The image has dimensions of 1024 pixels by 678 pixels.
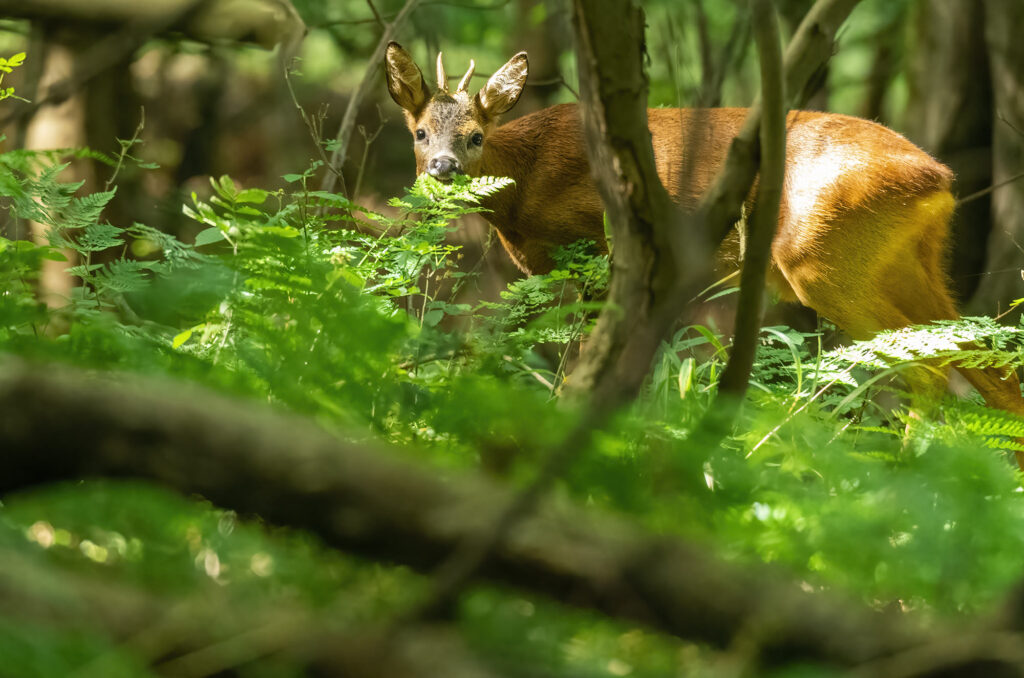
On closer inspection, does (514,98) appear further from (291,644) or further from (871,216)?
(291,644)

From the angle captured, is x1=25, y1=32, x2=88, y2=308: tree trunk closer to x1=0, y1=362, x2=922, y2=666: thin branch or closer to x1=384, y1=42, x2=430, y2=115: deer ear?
x1=384, y1=42, x2=430, y2=115: deer ear

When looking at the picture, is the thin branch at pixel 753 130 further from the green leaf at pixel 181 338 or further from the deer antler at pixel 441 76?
the deer antler at pixel 441 76

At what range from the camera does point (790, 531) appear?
5.39 feet

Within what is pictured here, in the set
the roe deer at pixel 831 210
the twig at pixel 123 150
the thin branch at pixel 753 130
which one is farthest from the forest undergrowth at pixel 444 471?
the roe deer at pixel 831 210

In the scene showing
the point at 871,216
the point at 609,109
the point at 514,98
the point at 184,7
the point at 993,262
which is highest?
the point at 184,7

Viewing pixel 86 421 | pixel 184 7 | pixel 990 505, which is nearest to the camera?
pixel 86 421

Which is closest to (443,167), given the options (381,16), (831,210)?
(381,16)

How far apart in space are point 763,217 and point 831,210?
273 cm

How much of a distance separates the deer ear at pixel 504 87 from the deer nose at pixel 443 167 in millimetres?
465

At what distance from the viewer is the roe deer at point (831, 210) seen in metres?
4.72

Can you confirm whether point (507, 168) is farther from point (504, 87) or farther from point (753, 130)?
point (753, 130)

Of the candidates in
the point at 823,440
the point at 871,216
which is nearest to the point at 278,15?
the point at 871,216

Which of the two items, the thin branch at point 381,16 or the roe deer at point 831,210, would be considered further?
the thin branch at point 381,16

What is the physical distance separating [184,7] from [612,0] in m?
0.88
